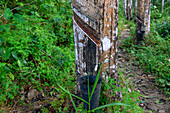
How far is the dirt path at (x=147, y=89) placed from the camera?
7.79ft

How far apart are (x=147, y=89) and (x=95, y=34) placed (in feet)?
6.44

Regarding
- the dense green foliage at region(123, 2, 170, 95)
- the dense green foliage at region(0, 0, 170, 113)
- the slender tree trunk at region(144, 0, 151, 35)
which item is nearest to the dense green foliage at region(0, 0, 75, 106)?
the dense green foliage at region(0, 0, 170, 113)

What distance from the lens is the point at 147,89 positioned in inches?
114

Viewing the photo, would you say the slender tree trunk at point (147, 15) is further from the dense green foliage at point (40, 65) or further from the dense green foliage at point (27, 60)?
the dense green foliage at point (27, 60)

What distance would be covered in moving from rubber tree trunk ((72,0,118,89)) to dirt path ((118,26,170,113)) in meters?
0.84

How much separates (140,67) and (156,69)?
52 cm

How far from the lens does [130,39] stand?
18.6ft

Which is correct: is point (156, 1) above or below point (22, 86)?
above

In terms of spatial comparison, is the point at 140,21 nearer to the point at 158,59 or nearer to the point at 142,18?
the point at 142,18

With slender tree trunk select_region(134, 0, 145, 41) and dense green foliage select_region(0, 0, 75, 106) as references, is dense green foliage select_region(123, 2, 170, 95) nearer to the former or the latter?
slender tree trunk select_region(134, 0, 145, 41)

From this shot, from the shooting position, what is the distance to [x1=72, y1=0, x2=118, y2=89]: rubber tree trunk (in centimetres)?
175

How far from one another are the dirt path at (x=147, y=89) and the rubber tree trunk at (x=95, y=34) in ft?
2.76

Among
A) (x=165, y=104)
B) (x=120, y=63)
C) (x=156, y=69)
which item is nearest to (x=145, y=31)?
(x=120, y=63)

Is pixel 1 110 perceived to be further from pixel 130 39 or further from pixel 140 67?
pixel 130 39
